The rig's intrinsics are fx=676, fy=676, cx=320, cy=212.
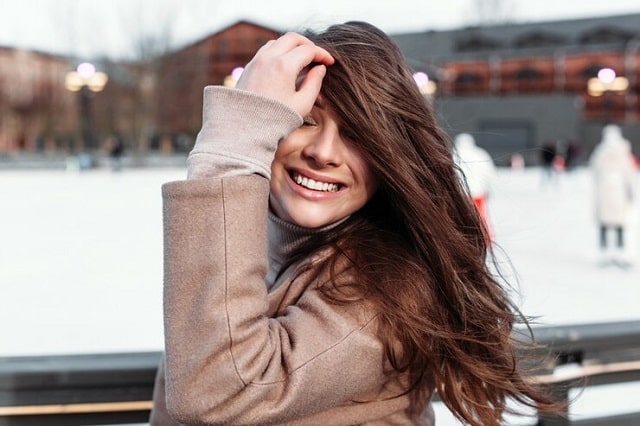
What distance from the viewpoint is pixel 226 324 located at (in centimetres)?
67

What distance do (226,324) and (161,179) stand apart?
16608mm

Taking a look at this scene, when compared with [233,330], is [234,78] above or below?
above

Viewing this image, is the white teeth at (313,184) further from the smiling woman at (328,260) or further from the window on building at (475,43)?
the window on building at (475,43)

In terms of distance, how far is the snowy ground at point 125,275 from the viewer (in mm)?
3406

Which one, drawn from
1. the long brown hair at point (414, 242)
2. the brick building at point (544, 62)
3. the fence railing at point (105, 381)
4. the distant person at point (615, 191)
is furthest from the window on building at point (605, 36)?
the long brown hair at point (414, 242)

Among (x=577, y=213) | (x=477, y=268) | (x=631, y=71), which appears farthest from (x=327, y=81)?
(x=631, y=71)

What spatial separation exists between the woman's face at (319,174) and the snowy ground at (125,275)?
0.41 m

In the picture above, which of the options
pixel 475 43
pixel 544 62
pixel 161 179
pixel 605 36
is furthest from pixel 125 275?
pixel 605 36

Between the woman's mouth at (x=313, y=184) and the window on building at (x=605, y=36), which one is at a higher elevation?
the window on building at (x=605, y=36)

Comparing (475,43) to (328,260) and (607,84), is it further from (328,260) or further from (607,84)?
(328,260)

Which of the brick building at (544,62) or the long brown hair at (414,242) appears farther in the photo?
the brick building at (544,62)

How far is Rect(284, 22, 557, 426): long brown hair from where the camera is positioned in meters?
0.75

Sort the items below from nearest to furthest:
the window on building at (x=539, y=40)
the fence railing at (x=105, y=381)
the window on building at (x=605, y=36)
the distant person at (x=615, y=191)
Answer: the fence railing at (x=105, y=381) < the distant person at (x=615, y=191) < the window on building at (x=605, y=36) < the window on building at (x=539, y=40)

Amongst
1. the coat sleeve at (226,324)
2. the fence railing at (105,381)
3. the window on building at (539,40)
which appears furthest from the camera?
the window on building at (539,40)
